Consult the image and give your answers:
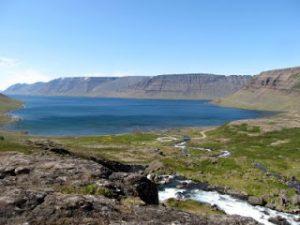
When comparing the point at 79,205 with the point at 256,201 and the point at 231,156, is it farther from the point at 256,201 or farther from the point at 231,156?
the point at 231,156

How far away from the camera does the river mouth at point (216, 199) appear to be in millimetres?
57469

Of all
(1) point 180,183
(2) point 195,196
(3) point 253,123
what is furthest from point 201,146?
(2) point 195,196

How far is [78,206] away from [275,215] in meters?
42.1

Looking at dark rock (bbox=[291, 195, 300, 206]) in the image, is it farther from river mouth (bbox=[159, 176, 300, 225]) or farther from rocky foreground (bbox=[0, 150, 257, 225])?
rocky foreground (bbox=[0, 150, 257, 225])

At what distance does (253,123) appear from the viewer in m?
169

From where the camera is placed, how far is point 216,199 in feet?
215

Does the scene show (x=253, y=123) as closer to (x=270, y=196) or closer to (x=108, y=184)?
(x=270, y=196)

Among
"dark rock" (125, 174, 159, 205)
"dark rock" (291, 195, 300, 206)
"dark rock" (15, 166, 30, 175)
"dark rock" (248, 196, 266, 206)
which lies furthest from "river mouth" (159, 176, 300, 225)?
"dark rock" (15, 166, 30, 175)

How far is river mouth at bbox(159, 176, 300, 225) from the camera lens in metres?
57.5

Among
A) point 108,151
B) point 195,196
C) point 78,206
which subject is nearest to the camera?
point 78,206

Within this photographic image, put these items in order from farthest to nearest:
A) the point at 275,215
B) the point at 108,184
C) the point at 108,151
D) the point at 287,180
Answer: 1. the point at 108,151
2. the point at 287,180
3. the point at 275,215
4. the point at 108,184

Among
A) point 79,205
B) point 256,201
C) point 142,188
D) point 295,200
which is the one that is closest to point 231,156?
point 295,200

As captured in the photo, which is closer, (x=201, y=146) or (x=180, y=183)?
(x=180, y=183)

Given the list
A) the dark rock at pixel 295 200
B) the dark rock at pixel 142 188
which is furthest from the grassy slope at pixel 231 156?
the dark rock at pixel 142 188
